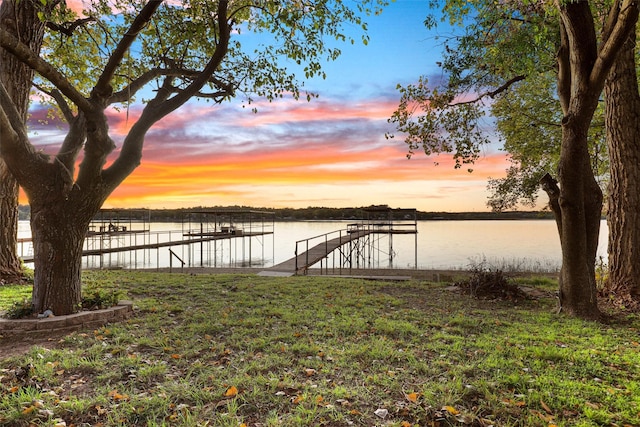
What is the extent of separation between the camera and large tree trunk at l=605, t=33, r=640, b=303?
8.12 metres

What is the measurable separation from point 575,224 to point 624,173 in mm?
2726

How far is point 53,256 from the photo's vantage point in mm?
5957

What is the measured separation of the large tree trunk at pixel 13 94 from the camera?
28.6ft

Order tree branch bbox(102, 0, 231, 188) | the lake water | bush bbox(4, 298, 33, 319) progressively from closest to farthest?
bush bbox(4, 298, 33, 319), tree branch bbox(102, 0, 231, 188), the lake water

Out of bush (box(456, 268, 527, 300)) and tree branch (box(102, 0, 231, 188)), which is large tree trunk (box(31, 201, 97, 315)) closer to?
tree branch (box(102, 0, 231, 188))

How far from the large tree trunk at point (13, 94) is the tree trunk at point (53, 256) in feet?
15.2

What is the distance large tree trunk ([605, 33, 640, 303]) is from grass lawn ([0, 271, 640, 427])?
6.18ft

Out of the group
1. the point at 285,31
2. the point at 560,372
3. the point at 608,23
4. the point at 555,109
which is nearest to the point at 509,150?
the point at 555,109

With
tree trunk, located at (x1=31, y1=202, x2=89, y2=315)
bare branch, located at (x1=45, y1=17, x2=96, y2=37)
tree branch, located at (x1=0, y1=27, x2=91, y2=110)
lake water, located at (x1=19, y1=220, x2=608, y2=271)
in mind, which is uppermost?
bare branch, located at (x1=45, y1=17, x2=96, y2=37)

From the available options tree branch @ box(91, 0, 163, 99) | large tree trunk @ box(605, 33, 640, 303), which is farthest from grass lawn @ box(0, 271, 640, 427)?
tree branch @ box(91, 0, 163, 99)

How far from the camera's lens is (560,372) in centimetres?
411

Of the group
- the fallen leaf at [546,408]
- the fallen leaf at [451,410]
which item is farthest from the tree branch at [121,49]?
the fallen leaf at [546,408]

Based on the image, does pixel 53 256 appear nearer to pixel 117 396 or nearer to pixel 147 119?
pixel 147 119

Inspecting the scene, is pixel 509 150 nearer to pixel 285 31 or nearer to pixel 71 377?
pixel 285 31
